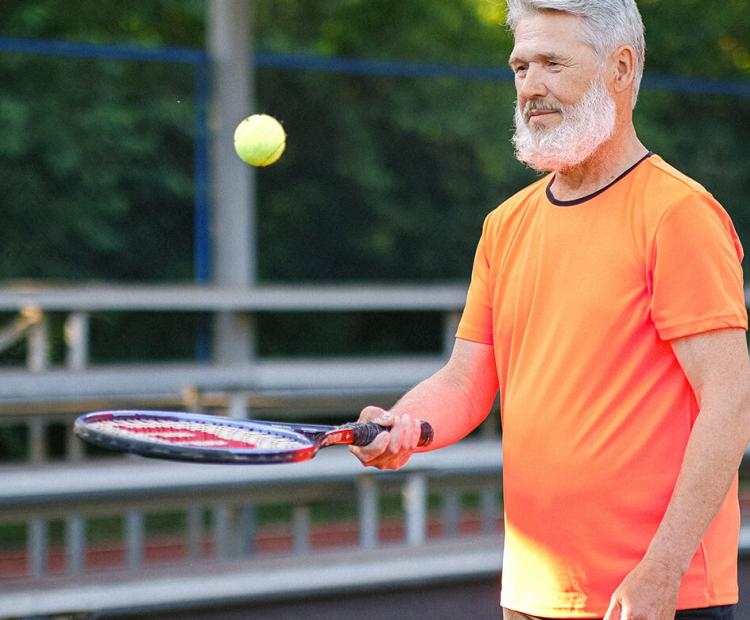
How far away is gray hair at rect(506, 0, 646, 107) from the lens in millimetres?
1959

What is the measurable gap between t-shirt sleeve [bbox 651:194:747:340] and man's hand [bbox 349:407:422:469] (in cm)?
48

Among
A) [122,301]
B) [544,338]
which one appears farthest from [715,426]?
[122,301]

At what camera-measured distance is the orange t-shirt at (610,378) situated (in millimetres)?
1850

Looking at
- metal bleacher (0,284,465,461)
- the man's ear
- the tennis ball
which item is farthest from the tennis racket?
metal bleacher (0,284,465,461)

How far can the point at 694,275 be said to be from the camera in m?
1.82

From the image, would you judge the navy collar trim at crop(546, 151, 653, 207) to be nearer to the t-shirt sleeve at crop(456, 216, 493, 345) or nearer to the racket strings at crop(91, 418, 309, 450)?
the t-shirt sleeve at crop(456, 216, 493, 345)

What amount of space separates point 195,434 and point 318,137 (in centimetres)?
793

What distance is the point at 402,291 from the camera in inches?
208

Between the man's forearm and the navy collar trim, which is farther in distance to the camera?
the man's forearm

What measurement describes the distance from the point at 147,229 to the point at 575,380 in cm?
664

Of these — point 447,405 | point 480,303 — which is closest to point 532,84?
point 480,303

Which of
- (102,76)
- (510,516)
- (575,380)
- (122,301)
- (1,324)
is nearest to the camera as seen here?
(575,380)

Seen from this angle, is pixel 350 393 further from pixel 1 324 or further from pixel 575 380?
pixel 1 324

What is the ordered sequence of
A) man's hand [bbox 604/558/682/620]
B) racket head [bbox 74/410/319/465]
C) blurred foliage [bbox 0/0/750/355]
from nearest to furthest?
1. man's hand [bbox 604/558/682/620]
2. racket head [bbox 74/410/319/465]
3. blurred foliage [bbox 0/0/750/355]
